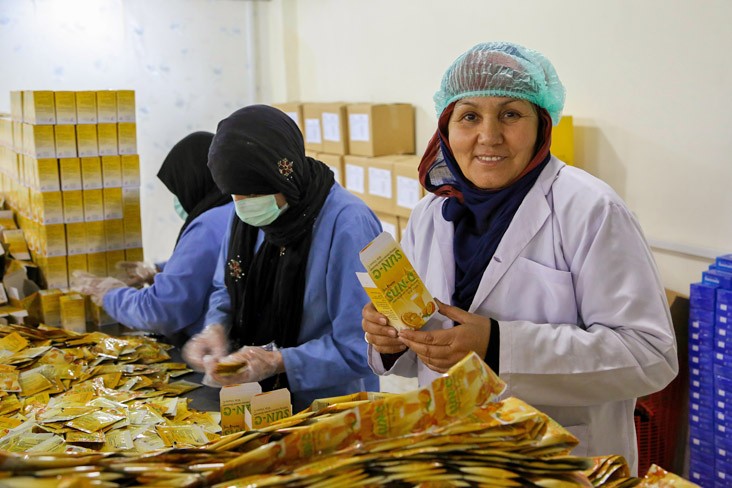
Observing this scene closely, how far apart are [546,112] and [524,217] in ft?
0.83

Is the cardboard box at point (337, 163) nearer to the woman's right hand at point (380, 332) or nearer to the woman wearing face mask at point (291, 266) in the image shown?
the woman wearing face mask at point (291, 266)

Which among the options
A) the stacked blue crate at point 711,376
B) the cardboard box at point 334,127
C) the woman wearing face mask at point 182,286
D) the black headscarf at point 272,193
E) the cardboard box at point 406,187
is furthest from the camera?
the cardboard box at point 334,127

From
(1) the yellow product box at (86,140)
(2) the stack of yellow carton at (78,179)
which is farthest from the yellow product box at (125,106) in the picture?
(1) the yellow product box at (86,140)

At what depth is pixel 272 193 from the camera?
2191mm

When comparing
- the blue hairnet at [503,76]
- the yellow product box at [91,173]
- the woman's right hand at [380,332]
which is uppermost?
the blue hairnet at [503,76]

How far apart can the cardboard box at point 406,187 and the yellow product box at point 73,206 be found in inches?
72.1

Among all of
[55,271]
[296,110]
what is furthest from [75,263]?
[296,110]

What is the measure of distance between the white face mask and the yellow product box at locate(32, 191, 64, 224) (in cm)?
124

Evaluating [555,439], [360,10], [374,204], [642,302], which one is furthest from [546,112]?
[360,10]

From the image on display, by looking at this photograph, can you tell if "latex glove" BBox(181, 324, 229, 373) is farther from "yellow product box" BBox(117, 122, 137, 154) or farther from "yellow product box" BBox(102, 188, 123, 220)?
"yellow product box" BBox(117, 122, 137, 154)

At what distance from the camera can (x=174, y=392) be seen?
220 centimetres

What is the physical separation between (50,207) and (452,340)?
228cm

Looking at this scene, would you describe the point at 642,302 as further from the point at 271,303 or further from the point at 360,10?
the point at 360,10

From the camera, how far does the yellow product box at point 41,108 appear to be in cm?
297
